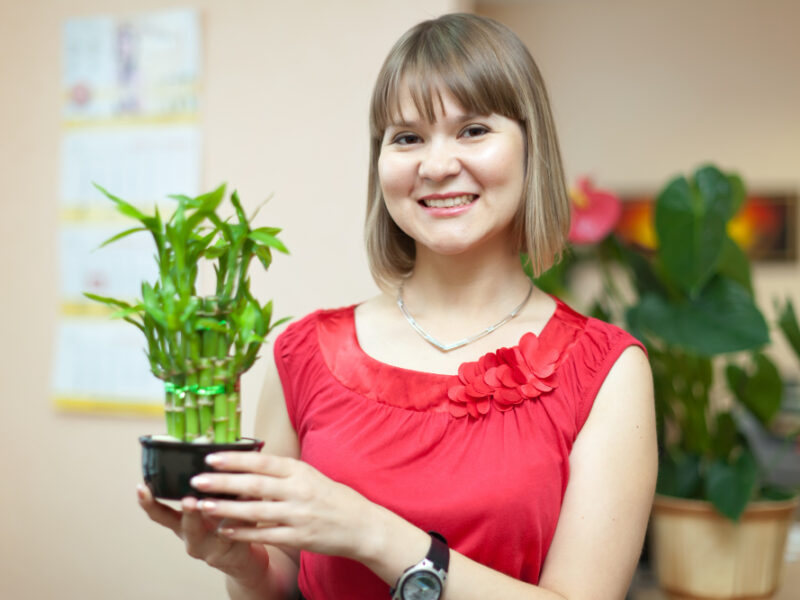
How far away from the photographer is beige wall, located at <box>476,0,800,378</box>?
4883 mm

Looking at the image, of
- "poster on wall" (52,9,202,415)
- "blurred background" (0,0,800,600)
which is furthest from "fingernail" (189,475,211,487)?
"poster on wall" (52,9,202,415)

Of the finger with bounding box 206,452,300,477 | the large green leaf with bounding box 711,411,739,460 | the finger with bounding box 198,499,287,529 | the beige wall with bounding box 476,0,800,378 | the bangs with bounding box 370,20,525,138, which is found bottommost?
the large green leaf with bounding box 711,411,739,460

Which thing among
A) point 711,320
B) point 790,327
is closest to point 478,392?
point 711,320

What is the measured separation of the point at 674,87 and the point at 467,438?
455 cm

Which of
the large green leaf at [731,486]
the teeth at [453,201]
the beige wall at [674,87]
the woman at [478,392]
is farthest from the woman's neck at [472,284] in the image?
the beige wall at [674,87]

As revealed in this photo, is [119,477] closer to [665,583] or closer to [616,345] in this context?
[665,583]

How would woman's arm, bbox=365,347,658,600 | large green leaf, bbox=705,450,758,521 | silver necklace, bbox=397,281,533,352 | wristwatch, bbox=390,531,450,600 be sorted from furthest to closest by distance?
large green leaf, bbox=705,450,758,521
silver necklace, bbox=397,281,533,352
woman's arm, bbox=365,347,658,600
wristwatch, bbox=390,531,450,600

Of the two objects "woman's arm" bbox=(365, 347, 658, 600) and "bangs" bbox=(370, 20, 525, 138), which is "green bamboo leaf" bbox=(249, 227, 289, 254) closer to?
"bangs" bbox=(370, 20, 525, 138)

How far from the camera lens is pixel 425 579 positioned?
0.89 m

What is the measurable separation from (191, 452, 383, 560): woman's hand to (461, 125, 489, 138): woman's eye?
19.6 inches

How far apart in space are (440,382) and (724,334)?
92 centimetres

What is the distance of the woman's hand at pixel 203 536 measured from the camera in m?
0.86

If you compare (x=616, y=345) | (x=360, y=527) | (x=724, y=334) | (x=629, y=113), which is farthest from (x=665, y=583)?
(x=629, y=113)

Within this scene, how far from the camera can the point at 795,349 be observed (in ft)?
6.07
